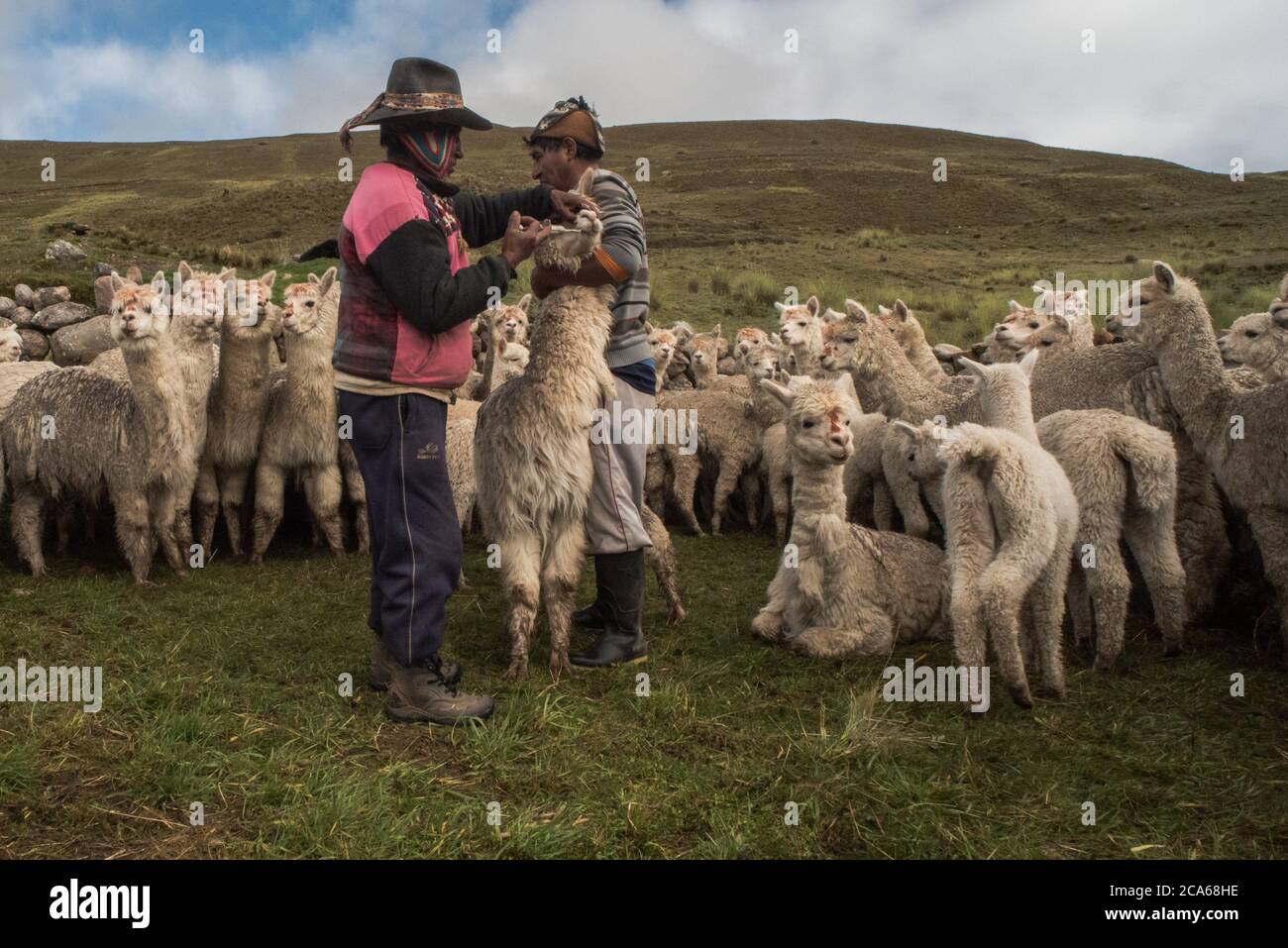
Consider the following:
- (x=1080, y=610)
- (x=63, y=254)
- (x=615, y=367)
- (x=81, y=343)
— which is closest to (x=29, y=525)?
(x=615, y=367)

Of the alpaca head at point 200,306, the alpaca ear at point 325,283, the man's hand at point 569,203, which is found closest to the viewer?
the man's hand at point 569,203

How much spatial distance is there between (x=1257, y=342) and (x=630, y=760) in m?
5.08

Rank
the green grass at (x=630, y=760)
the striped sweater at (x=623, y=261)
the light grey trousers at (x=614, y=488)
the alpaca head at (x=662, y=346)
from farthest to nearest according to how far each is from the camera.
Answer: the alpaca head at (x=662, y=346) < the light grey trousers at (x=614, y=488) < the striped sweater at (x=623, y=261) < the green grass at (x=630, y=760)

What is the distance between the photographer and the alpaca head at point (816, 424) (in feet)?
18.2

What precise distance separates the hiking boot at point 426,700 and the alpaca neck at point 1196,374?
14.4ft

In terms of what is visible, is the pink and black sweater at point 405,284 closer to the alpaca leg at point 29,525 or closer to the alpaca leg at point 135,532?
the alpaca leg at point 135,532

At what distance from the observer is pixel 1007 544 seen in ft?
15.1

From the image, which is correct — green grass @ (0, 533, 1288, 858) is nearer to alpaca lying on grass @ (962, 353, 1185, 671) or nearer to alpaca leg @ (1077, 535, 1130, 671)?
alpaca leg @ (1077, 535, 1130, 671)

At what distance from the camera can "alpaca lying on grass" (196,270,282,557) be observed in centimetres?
743

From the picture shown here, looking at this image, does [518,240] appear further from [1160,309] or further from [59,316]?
[59,316]

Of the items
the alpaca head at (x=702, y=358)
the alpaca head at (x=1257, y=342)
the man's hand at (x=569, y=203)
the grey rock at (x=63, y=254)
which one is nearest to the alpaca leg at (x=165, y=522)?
the man's hand at (x=569, y=203)

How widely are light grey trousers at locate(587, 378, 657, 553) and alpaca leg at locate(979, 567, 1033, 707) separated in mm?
1661

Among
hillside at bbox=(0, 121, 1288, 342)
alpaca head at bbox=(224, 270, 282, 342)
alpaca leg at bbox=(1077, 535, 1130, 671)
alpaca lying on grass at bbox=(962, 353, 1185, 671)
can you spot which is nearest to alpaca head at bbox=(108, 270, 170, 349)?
alpaca head at bbox=(224, 270, 282, 342)
